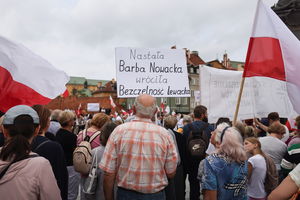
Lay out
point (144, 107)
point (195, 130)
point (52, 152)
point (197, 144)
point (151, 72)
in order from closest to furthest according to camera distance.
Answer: point (52, 152), point (144, 107), point (197, 144), point (195, 130), point (151, 72)

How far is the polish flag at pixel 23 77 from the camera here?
4309 mm

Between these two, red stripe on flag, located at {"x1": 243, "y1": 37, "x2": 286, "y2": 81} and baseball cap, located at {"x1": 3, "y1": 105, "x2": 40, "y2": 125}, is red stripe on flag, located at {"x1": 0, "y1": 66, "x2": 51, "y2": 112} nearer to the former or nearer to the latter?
baseball cap, located at {"x1": 3, "y1": 105, "x2": 40, "y2": 125}

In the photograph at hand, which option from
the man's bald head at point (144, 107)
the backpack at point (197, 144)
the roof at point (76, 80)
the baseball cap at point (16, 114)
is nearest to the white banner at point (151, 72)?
the backpack at point (197, 144)

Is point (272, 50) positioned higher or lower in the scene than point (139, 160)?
higher

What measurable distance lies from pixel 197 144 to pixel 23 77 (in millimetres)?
3214

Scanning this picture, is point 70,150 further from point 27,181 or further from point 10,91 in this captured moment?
point 27,181

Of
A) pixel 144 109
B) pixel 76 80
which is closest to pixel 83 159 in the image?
pixel 144 109

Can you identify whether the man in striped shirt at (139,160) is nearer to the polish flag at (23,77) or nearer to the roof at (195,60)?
the polish flag at (23,77)

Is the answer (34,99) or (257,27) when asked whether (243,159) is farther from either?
(34,99)

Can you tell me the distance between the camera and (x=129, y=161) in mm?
2943

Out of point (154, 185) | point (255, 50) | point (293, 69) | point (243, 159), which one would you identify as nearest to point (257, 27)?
point (255, 50)

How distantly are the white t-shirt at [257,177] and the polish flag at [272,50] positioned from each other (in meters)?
1.10

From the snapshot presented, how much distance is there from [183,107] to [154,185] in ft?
188

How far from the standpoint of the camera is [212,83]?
21.8ft
